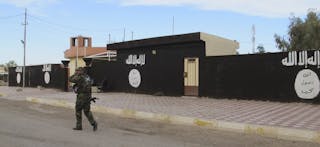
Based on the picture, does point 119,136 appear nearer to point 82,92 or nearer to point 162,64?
point 82,92

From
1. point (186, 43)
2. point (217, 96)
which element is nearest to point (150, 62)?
point (186, 43)

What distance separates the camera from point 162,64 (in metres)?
23.5

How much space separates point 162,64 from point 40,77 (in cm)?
1580

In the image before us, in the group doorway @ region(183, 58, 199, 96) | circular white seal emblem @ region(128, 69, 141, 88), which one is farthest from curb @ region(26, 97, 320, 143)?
circular white seal emblem @ region(128, 69, 141, 88)

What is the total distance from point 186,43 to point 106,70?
7394mm

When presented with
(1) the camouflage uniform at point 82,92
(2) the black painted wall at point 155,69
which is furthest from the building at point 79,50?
(1) the camouflage uniform at point 82,92

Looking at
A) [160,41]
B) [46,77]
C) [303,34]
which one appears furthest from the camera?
[303,34]

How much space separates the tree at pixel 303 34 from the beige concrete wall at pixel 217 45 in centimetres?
1949

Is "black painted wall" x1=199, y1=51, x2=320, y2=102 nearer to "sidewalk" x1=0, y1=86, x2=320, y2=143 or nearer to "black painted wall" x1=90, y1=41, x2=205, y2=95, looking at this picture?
"sidewalk" x1=0, y1=86, x2=320, y2=143

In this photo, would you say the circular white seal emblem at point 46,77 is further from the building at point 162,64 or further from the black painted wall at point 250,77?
the black painted wall at point 250,77

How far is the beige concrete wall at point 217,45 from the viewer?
21498 mm

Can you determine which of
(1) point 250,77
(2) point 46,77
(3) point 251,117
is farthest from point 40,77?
(3) point 251,117

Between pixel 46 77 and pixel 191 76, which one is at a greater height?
pixel 191 76

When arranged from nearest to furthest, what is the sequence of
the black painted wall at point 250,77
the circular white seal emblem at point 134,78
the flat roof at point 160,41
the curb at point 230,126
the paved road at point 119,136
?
1. the paved road at point 119,136
2. the curb at point 230,126
3. the black painted wall at point 250,77
4. the flat roof at point 160,41
5. the circular white seal emblem at point 134,78
